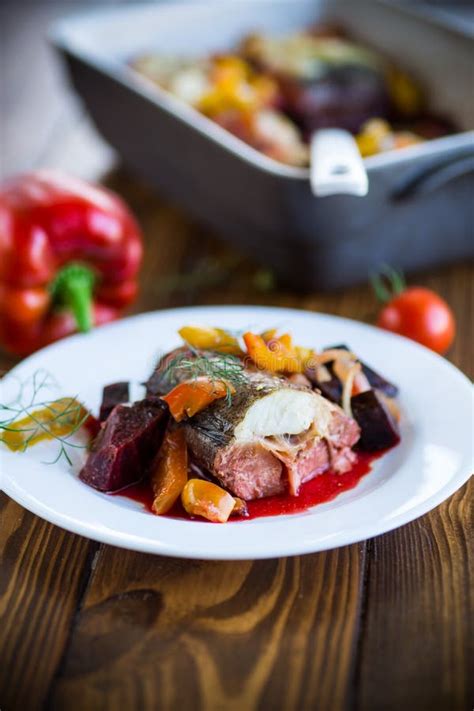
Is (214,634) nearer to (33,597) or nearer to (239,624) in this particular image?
(239,624)

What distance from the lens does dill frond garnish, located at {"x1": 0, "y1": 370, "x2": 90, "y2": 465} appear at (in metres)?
1.99

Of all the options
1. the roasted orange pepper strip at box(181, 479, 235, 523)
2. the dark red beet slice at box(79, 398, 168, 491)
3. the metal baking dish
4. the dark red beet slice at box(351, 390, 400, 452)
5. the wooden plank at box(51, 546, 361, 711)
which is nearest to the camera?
the wooden plank at box(51, 546, 361, 711)

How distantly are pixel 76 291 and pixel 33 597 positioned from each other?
1.19m

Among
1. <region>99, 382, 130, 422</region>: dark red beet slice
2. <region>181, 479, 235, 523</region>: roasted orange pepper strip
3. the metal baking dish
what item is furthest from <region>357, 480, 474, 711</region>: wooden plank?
the metal baking dish

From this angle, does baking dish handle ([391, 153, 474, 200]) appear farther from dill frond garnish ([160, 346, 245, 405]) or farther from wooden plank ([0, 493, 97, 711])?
wooden plank ([0, 493, 97, 711])

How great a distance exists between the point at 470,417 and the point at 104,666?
37.4 inches

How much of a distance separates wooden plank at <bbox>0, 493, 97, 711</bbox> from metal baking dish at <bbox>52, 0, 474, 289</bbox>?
3.78ft

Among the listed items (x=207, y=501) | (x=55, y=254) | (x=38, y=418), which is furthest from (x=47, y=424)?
(x=55, y=254)

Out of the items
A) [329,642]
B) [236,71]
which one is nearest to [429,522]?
[329,642]

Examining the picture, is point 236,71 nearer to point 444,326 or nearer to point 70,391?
point 444,326

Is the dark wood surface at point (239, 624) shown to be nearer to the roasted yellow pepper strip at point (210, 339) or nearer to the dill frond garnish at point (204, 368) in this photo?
the dill frond garnish at point (204, 368)

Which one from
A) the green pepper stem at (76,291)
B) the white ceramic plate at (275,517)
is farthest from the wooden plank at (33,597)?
the green pepper stem at (76,291)

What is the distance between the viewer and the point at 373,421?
80.4 inches

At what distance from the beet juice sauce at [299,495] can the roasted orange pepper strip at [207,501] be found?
2cm
